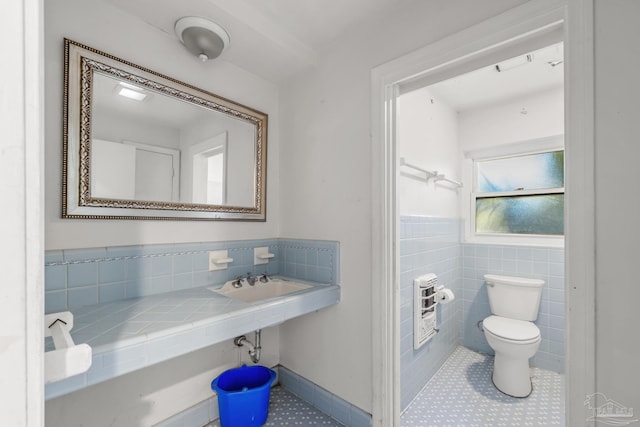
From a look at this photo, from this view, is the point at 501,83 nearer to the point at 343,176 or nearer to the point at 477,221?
the point at 477,221

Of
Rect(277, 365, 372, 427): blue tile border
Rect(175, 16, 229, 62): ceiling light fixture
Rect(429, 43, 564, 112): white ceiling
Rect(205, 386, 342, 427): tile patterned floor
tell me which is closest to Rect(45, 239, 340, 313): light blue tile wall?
Rect(277, 365, 372, 427): blue tile border

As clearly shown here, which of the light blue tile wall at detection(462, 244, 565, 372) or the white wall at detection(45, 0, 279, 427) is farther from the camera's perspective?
the light blue tile wall at detection(462, 244, 565, 372)

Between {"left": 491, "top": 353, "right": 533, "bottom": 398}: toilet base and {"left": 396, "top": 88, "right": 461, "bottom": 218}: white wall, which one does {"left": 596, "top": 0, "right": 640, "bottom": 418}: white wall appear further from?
{"left": 491, "top": 353, "right": 533, "bottom": 398}: toilet base

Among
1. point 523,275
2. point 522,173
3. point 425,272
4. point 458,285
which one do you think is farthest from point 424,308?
point 522,173

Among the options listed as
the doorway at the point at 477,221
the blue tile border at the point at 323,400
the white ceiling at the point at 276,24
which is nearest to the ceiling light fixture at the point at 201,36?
the white ceiling at the point at 276,24

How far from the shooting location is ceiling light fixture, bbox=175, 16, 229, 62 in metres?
1.33

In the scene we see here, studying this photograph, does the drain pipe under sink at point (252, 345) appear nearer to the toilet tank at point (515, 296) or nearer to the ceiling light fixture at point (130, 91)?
the ceiling light fixture at point (130, 91)

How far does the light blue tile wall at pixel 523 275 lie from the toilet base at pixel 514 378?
0.51 meters

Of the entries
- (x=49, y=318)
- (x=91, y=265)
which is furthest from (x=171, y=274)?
(x=49, y=318)

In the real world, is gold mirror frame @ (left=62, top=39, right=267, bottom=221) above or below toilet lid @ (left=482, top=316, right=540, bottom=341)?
above

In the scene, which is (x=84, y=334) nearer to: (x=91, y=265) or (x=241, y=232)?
(x=91, y=265)

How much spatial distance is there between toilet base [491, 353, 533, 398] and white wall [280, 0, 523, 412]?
1.15 meters

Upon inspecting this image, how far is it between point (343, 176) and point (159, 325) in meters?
1.14

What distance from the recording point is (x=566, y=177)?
0.96 metres
